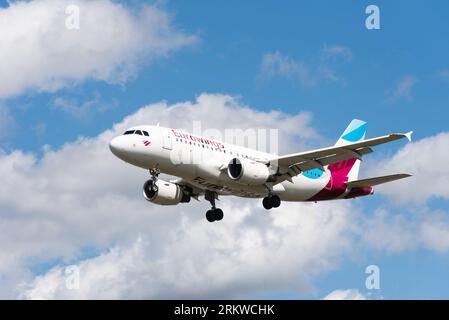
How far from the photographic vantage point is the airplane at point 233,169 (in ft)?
168

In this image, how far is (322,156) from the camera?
5522cm

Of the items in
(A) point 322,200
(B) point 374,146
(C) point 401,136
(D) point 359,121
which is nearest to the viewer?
(C) point 401,136

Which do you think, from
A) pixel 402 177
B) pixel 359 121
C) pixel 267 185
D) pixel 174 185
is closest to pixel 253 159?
pixel 267 185

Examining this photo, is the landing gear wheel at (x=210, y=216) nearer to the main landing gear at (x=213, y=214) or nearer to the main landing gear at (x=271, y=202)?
the main landing gear at (x=213, y=214)

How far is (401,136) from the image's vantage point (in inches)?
1937

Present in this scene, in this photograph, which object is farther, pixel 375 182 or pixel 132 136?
pixel 375 182

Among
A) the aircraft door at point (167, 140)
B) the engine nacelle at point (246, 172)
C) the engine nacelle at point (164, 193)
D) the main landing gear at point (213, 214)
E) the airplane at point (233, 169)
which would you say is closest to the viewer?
the airplane at point (233, 169)

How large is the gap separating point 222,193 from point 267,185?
3.51m

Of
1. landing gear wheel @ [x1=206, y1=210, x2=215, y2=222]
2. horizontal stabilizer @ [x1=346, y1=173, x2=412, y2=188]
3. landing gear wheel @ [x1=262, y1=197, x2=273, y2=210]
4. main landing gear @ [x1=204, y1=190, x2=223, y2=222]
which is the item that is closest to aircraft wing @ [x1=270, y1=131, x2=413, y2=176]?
landing gear wheel @ [x1=262, y1=197, x2=273, y2=210]

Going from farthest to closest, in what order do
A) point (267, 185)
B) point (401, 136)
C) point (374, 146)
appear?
point (267, 185)
point (374, 146)
point (401, 136)

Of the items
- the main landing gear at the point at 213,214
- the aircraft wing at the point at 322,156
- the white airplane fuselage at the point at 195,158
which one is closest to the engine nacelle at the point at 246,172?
the white airplane fuselage at the point at 195,158

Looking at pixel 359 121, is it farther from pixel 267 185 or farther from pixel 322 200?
pixel 267 185

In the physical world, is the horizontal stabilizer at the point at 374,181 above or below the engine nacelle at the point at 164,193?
above

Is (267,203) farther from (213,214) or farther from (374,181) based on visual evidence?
(374,181)
